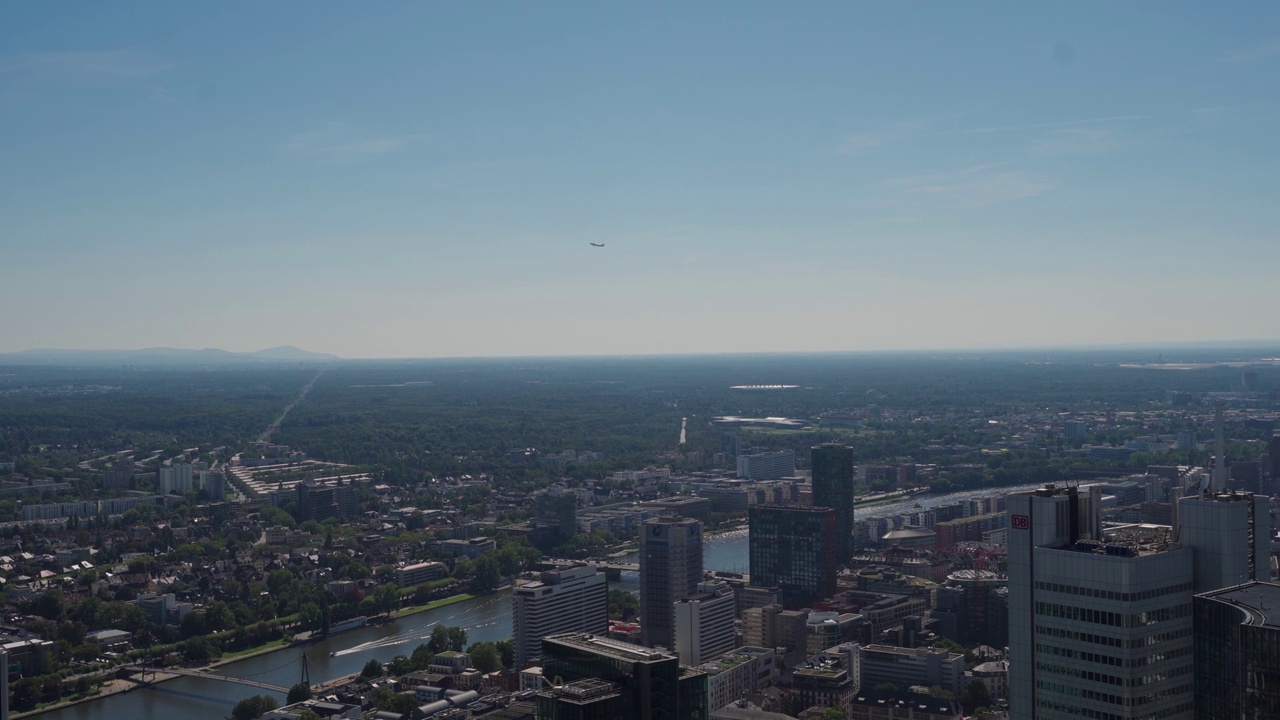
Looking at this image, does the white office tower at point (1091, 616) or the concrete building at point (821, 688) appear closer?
the white office tower at point (1091, 616)

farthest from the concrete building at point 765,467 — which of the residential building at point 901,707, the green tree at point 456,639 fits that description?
the residential building at point 901,707

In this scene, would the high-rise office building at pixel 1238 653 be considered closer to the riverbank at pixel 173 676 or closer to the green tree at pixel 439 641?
the riverbank at pixel 173 676

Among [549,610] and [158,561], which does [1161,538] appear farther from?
[158,561]

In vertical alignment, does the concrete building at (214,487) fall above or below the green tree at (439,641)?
above

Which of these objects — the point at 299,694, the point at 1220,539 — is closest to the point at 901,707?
the point at 299,694

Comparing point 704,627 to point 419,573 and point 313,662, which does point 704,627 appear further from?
point 419,573

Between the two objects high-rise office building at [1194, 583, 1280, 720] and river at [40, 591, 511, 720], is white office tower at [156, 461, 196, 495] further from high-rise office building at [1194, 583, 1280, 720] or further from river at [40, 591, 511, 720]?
high-rise office building at [1194, 583, 1280, 720]

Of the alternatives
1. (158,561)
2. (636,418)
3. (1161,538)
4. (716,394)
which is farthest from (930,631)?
(716,394)

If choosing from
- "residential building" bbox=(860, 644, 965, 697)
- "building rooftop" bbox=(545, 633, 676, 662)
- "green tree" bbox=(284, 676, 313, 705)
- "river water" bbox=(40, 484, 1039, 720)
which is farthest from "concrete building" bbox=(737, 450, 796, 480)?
"building rooftop" bbox=(545, 633, 676, 662)
